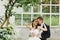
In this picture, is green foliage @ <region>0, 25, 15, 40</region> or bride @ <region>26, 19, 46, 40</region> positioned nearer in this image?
green foliage @ <region>0, 25, 15, 40</region>

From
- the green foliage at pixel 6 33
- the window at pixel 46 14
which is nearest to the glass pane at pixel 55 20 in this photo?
the window at pixel 46 14

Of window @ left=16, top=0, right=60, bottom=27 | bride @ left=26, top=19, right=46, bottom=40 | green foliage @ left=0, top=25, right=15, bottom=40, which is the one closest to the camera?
green foliage @ left=0, top=25, right=15, bottom=40

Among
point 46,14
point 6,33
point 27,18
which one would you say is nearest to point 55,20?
point 46,14

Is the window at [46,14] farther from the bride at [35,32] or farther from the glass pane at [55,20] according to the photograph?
the bride at [35,32]

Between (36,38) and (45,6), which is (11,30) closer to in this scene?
(36,38)

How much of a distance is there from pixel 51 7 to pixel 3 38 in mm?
6062

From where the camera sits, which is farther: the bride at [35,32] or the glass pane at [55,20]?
the glass pane at [55,20]

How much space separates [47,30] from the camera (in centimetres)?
606

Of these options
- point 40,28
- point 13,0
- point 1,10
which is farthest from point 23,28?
point 13,0

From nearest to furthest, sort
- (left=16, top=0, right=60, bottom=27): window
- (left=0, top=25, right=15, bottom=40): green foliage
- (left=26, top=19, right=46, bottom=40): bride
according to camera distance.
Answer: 1. (left=0, top=25, right=15, bottom=40): green foliage
2. (left=26, top=19, right=46, bottom=40): bride
3. (left=16, top=0, right=60, bottom=27): window

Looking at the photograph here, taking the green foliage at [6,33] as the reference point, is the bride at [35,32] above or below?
below

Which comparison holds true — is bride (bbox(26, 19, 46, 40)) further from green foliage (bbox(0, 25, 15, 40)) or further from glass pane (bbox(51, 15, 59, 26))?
green foliage (bbox(0, 25, 15, 40))

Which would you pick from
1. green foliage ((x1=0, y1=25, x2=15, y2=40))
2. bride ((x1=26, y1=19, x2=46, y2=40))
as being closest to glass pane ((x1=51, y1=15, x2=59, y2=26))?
bride ((x1=26, y1=19, x2=46, y2=40))

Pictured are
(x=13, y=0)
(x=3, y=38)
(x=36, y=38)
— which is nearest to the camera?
(x=3, y=38)
